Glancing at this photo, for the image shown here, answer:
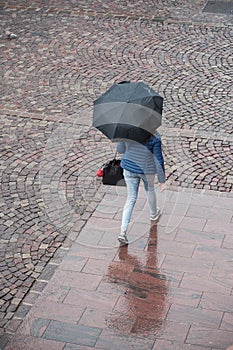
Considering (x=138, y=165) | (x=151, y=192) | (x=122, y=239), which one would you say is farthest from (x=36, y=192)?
(x=138, y=165)

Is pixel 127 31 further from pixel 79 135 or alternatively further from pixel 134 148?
pixel 134 148

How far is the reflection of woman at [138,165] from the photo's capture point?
7.54 meters

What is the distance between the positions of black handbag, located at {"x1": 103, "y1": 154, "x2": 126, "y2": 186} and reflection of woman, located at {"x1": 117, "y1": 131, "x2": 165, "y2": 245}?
0.22 meters

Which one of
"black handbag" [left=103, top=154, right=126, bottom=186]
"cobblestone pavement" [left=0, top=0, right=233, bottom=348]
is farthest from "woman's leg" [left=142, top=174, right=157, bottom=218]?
"cobblestone pavement" [left=0, top=0, right=233, bottom=348]

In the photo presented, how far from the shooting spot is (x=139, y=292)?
7.32m

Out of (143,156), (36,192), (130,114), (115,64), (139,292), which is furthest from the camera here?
(115,64)

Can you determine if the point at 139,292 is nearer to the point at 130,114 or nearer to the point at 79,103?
the point at 130,114

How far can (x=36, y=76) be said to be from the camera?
12.3m

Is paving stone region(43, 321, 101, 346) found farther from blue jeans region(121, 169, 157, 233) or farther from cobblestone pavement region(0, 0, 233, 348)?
blue jeans region(121, 169, 157, 233)

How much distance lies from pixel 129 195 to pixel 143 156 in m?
0.54

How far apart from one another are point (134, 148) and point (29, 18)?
325 inches

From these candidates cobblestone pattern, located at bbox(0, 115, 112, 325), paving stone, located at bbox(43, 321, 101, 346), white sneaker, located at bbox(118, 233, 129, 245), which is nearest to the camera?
paving stone, located at bbox(43, 321, 101, 346)

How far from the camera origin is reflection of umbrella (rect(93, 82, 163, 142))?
738 cm

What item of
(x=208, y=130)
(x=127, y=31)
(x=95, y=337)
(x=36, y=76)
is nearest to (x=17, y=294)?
(x=95, y=337)
